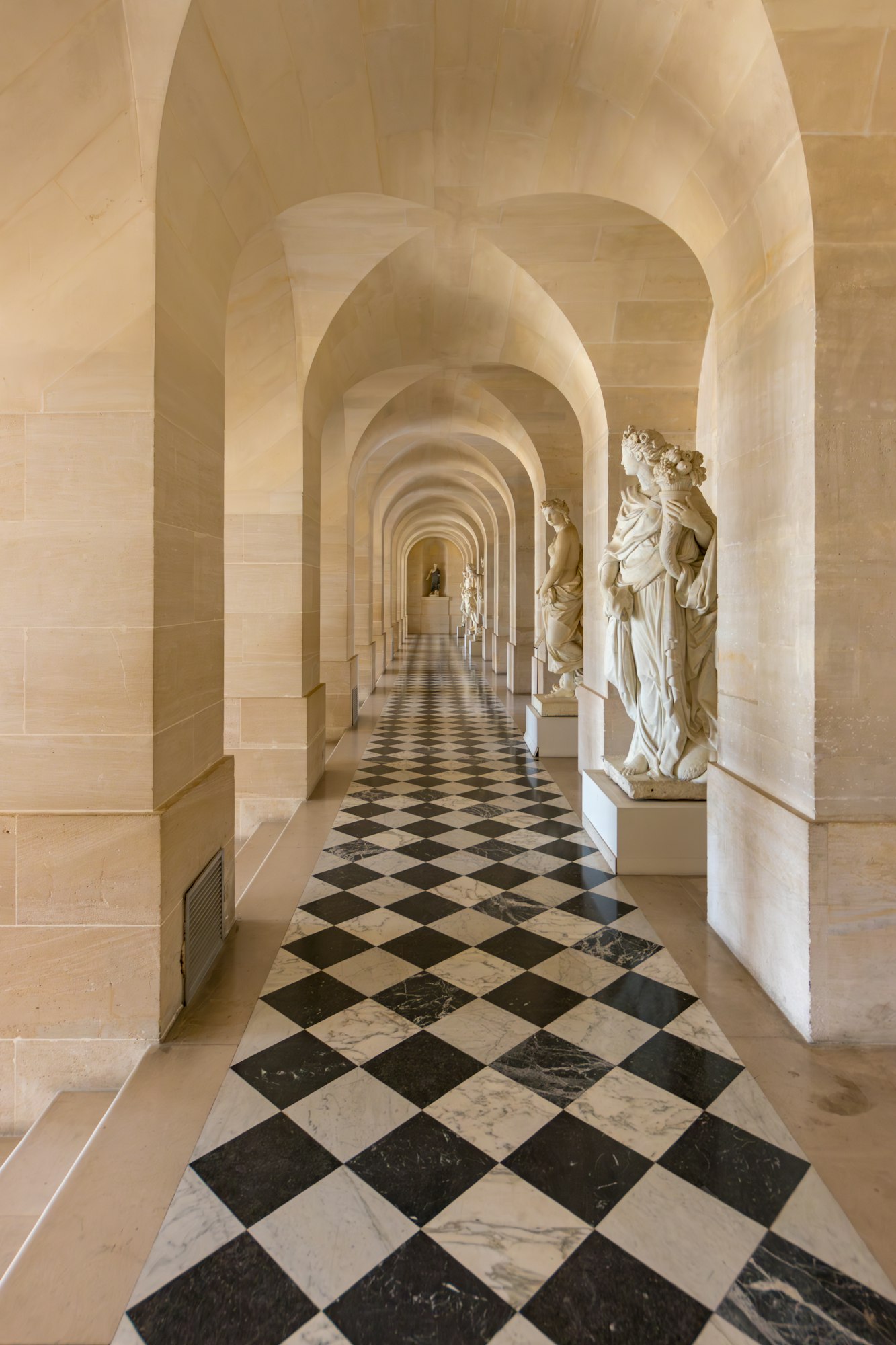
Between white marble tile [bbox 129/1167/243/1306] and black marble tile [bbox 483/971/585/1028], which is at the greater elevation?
black marble tile [bbox 483/971/585/1028]

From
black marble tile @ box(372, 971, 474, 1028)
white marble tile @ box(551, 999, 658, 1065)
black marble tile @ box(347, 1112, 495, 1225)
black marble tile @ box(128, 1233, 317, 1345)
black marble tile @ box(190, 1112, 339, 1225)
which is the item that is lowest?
black marble tile @ box(128, 1233, 317, 1345)

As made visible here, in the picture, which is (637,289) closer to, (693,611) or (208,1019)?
(693,611)

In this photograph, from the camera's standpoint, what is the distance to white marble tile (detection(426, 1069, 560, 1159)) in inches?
82.4

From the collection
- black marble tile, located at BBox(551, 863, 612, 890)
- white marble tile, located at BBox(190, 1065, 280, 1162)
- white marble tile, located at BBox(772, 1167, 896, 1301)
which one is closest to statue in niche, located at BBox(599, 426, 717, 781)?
black marble tile, located at BBox(551, 863, 612, 890)

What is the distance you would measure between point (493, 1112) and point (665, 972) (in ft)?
3.80

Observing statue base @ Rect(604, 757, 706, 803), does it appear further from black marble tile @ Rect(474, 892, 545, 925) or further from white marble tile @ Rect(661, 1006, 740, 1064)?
white marble tile @ Rect(661, 1006, 740, 1064)

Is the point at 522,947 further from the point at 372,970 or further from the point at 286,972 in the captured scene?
the point at 286,972

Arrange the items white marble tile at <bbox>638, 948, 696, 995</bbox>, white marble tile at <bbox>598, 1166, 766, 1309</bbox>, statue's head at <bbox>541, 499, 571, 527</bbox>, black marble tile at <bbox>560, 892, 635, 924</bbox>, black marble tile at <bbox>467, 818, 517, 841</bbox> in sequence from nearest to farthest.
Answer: white marble tile at <bbox>598, 1166, 766, 1309</bbox> < white marble tile at <bbox>638, 948, 696, 995</bbox> < black marble tile at <bbox>560, 892, 635, 924</bbox> < black marble tile at <bbox>467, 818, 517, 841</bbox> < statue's head at <bbox>541, 499, 571, 527</bbox>

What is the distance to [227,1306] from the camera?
1579 mm

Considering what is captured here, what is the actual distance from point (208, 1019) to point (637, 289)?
5.14 metres

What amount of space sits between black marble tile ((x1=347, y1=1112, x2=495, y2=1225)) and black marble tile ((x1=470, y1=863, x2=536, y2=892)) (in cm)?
196

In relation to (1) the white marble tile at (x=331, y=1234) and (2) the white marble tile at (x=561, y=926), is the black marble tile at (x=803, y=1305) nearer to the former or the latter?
(1) the white marble tile at (x=331, y=1234)

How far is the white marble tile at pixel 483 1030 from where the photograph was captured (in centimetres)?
255

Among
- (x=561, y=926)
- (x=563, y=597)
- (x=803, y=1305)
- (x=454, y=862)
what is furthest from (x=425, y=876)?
(x=563, y=597)
